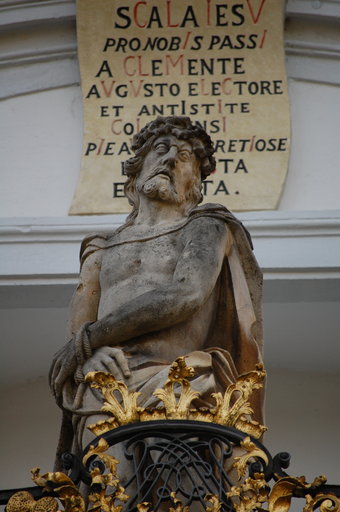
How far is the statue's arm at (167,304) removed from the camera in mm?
4438

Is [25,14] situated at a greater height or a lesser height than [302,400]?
greater

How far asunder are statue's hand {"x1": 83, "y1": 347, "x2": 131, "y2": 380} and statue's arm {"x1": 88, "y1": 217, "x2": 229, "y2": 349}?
0.04 meters

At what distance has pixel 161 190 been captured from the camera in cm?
495

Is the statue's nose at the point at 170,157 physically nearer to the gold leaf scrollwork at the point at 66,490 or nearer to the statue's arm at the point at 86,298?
the statue's arm at the point at 86,298

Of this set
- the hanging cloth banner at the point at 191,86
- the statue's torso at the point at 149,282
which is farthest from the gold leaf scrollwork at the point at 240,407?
the hanging cloth banner at the point at 191,86

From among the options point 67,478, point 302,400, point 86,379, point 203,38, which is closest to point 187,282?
point 86,379

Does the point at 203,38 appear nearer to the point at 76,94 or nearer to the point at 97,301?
Result: the point at 76,94

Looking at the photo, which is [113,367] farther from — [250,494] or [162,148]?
[162,148]

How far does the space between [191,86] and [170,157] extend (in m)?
3.56

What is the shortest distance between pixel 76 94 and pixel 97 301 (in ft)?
13.3

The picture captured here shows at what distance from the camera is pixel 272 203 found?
819cm

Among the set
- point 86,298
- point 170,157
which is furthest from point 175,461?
point 170,157

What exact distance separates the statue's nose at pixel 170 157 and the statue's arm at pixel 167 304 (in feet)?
1.41

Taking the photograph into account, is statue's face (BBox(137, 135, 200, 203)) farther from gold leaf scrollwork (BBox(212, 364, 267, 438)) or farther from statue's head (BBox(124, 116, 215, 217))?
gold leaf scrollwork (BBox(212, 364, 267, 438))
